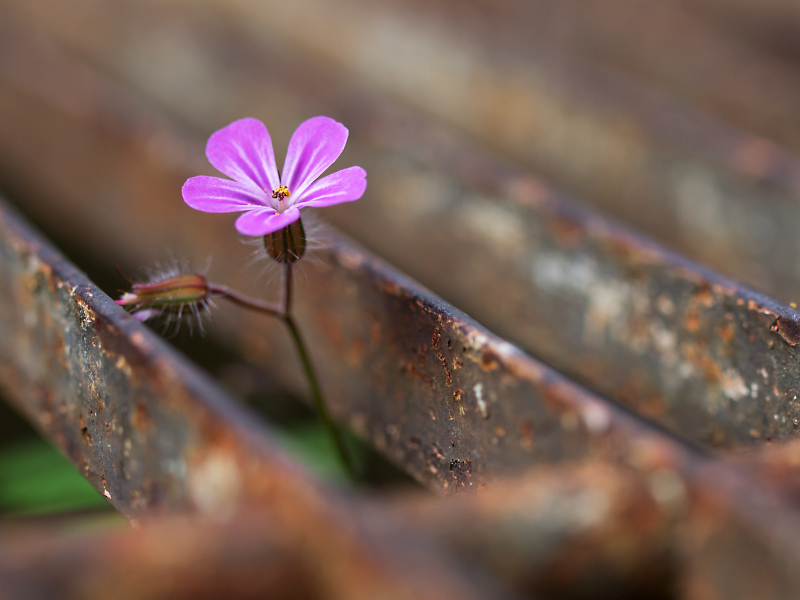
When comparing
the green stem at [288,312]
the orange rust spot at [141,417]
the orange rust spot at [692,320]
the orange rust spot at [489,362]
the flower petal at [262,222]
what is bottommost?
the orange rust spot at [141,417]

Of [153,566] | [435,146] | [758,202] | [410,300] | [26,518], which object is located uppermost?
[758,202]

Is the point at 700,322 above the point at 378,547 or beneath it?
above

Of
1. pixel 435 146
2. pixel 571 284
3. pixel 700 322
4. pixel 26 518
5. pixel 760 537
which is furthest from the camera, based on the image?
pixel 435 146

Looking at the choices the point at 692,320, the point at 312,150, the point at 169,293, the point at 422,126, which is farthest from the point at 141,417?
the point at 422,126

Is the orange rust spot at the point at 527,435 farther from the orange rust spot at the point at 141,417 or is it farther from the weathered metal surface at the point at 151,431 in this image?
the orange rust spot at the point at 141,417

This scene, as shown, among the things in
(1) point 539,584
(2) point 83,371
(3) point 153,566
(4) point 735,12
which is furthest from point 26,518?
(4) point 735,12

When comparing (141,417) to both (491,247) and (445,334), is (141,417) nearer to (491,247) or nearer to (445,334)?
(445,334)

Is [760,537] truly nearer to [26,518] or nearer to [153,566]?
[153,566]

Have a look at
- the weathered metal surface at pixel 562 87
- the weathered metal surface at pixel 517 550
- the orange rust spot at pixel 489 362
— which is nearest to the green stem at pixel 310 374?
the orange rust spot at pixel 489 362
